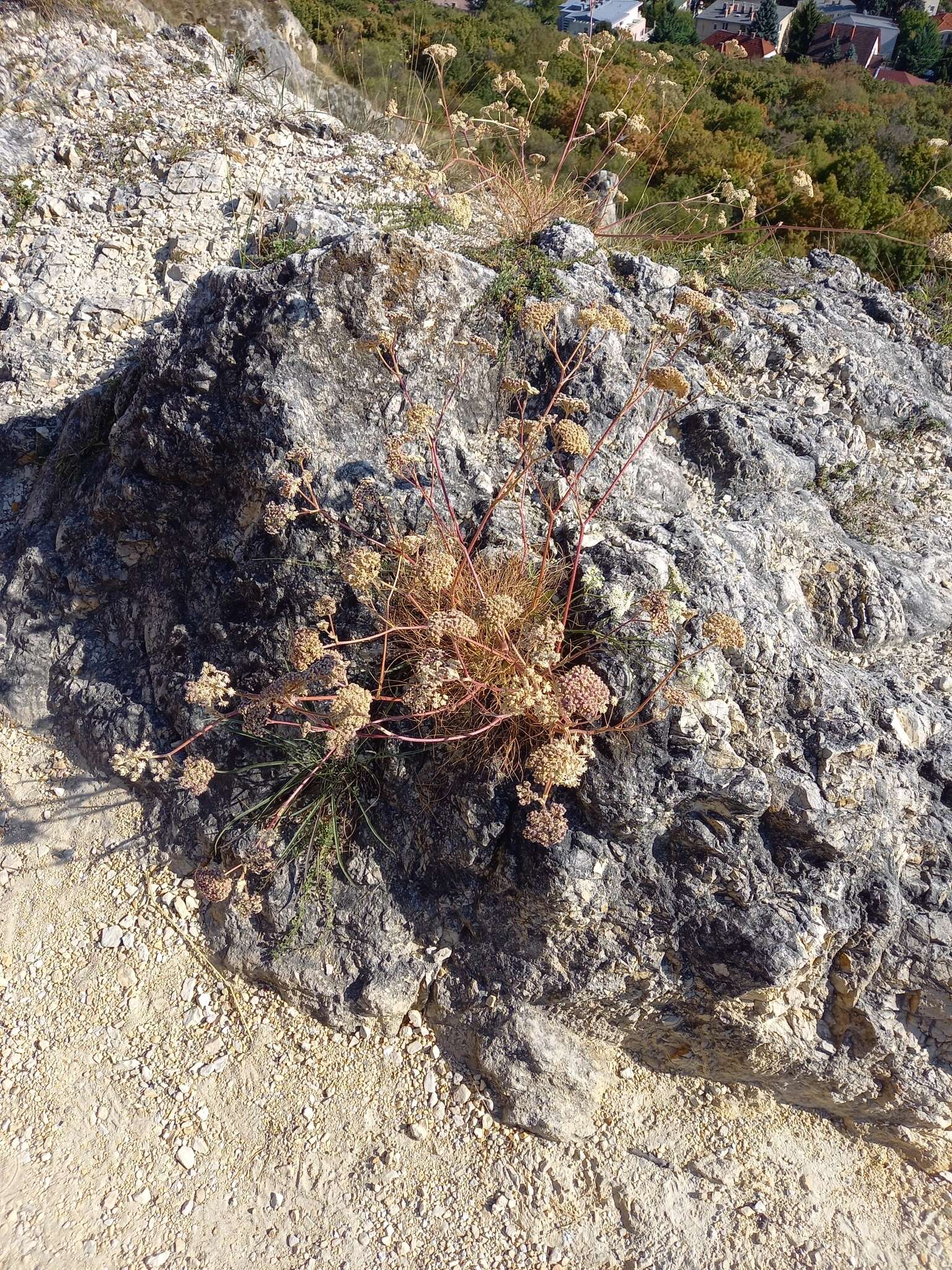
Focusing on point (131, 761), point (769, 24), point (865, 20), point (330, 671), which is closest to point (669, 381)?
point (330, 671)

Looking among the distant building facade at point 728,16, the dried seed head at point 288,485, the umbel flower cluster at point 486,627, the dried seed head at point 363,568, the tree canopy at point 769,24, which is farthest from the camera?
the distant building facade at point 728,16

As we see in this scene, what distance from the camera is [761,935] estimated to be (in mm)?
2844

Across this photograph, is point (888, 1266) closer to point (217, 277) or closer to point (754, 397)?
point (754, 397)

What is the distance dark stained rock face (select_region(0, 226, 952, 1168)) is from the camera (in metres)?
2.92

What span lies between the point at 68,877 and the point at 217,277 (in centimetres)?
322

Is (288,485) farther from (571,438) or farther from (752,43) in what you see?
(752,43)

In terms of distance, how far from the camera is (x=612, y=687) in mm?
2828

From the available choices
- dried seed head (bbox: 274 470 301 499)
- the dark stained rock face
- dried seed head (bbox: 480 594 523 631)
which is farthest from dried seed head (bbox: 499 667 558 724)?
dried seed head (bbox: 274 470 301 499)

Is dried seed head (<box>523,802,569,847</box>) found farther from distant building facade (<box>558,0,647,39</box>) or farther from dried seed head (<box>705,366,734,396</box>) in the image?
distant building facade (<box>558,0,647,39</box>)

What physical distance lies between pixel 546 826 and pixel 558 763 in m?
0.27

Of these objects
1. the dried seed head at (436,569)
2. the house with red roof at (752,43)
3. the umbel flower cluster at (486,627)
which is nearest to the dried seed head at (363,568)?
the umbel flower cluster at (486,627)

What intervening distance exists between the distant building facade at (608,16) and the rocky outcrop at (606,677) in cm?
2668

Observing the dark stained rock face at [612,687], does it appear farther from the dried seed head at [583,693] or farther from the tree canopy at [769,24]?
the tree canopy at [769,24]

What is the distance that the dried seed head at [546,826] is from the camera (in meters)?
2.69
